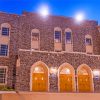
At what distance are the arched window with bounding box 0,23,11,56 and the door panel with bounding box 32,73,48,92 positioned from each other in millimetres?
5365

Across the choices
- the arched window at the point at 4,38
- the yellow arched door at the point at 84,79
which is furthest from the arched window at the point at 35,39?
the yellow arched door at the point at 84,79

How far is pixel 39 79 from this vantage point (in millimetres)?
28719

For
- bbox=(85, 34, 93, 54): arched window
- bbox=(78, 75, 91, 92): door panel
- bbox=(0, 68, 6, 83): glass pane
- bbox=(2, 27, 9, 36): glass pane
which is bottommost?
bbox=(78, 75, 91, 92): door panel

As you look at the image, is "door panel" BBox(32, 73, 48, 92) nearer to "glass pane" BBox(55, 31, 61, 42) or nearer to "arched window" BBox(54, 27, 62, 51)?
"arched window" BBox(54, 27, 62, 51)

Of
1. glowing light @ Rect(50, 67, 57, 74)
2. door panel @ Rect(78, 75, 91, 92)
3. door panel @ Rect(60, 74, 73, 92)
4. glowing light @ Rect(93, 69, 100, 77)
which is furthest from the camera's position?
glowing light @ Rect(93, 69, 100, 77)

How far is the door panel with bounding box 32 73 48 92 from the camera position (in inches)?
1111

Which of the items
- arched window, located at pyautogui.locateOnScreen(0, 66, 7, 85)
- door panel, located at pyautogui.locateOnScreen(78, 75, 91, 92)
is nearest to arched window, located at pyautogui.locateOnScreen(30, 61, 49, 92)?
arched window, located at pyautogui.locateOnScreen(0, 66, 7, 85)

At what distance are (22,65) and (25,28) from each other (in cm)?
671

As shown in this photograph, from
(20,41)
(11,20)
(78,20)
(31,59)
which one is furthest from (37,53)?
(78,20)

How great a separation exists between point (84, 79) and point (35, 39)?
8.92m

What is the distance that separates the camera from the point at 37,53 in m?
28.7

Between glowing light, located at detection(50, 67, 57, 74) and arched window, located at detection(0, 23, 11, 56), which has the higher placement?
arched window, located at detection(0, 23, 11, 56)

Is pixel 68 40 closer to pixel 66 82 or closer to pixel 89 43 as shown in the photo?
pixel 89 43

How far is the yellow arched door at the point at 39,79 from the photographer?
28.2 meters
